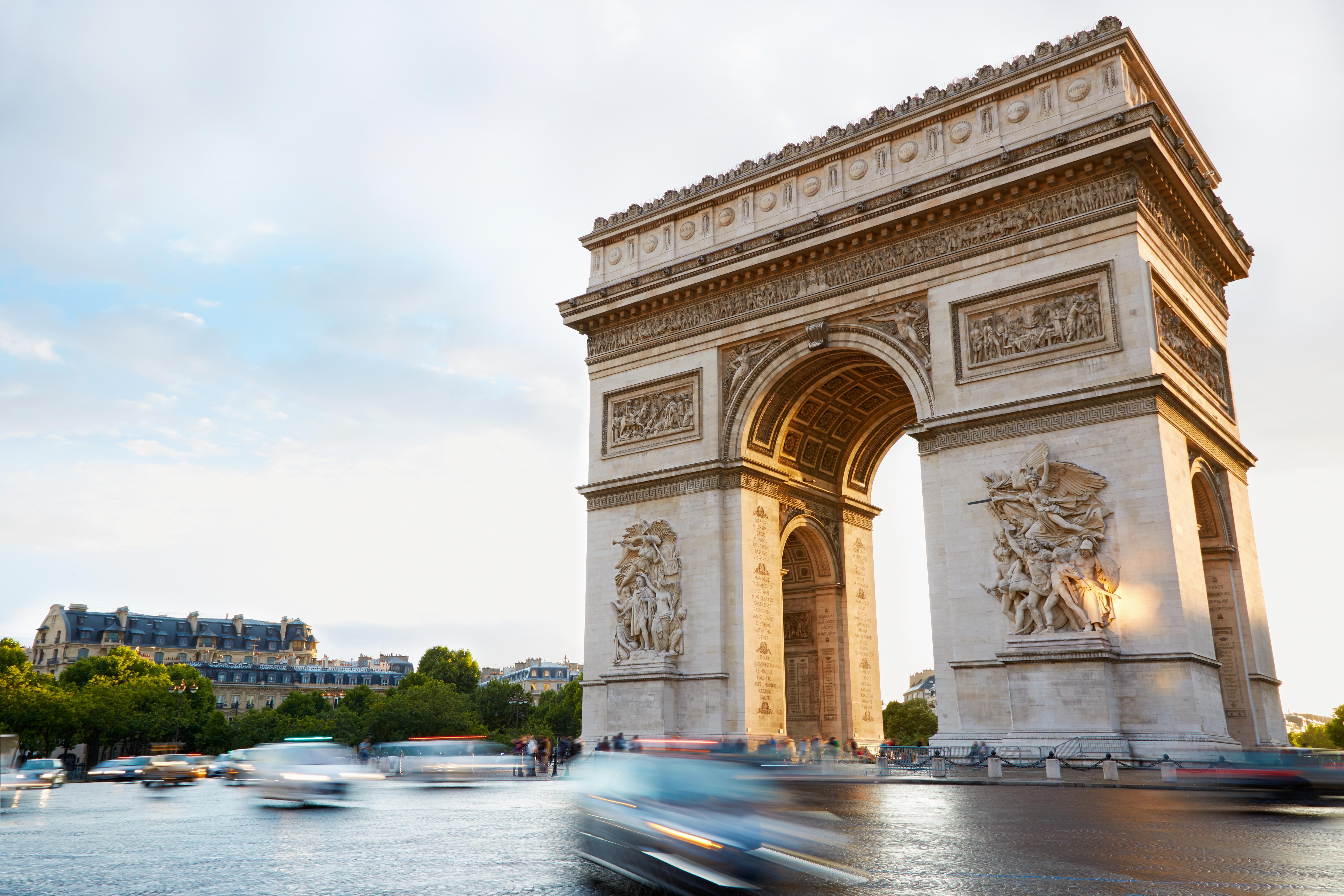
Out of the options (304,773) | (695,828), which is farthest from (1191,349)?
(695,828)

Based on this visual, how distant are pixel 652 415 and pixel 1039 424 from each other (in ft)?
36.6

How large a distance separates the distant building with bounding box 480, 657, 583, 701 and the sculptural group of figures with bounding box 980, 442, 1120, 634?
4282 inches

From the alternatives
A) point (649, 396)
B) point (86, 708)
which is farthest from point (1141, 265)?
point (86, 708)

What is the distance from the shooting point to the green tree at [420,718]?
69875 millimetres

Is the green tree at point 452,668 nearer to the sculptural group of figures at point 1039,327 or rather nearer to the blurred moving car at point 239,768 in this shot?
the blurred moving car at point 239,768

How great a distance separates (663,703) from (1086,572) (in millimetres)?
10861

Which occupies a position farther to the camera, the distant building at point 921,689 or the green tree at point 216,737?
the distant building at point 921,689

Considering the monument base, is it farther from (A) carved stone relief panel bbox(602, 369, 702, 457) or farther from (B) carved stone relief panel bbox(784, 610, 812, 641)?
(A) carved stone relief panel bbox(602, 369, 702, 457)

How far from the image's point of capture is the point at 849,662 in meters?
30.3

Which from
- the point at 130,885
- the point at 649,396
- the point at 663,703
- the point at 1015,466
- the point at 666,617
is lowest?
the point at 130,885

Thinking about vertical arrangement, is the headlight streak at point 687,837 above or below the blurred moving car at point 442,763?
above

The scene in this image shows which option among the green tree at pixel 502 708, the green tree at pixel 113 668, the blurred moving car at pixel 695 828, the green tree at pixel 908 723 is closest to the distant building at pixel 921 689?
the green tree at pixel 908 723

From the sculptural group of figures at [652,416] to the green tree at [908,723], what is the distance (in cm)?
6146

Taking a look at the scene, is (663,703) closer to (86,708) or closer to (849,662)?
(849,662)
